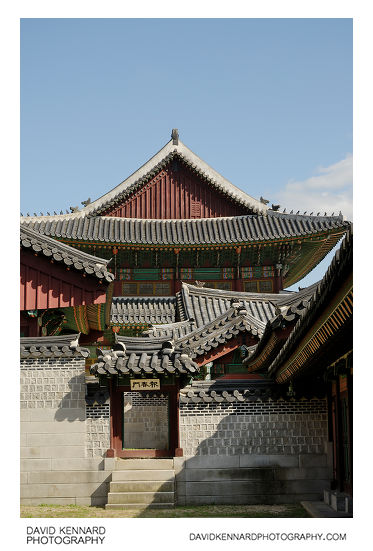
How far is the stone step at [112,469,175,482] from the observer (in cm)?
1462

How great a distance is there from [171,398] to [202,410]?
775mm

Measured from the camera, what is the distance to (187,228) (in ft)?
106

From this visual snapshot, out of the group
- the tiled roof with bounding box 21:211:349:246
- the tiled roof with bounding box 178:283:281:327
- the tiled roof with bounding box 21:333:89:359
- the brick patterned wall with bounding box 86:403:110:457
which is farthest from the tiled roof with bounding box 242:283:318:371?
the tiled roof with bounding box 21:211:349:246

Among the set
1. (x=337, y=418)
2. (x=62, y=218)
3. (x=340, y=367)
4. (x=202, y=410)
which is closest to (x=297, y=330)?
(x=340, y=367)

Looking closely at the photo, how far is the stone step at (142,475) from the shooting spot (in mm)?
14617

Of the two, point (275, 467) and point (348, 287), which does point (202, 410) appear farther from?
point (348, 287)

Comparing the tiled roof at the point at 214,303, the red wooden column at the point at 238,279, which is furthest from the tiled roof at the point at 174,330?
the red wooden column at the point at 238,279

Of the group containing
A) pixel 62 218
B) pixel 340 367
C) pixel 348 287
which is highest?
pixel 62 218

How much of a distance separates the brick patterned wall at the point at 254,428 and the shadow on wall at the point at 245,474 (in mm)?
23

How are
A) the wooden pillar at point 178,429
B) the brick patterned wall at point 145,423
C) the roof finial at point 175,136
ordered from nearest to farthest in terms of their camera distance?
the wooden pillar at point 178,429
the brick patterned wall at point 145,423
the roof finial at point 175,136

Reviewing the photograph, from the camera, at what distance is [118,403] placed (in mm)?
15523

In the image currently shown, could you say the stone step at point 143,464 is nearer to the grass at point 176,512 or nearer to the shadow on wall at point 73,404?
the grass at point 176,512

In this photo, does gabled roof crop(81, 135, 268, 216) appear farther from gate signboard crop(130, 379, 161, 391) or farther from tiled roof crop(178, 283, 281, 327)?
gate signboard crop(130, 379, 161, 391)

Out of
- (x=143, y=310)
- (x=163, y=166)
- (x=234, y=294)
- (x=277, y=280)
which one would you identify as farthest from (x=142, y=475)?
(x=163, y=166)
